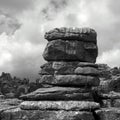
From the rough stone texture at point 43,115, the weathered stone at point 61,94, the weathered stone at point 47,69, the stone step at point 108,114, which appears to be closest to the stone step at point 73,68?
the weathered stone at point 47,69

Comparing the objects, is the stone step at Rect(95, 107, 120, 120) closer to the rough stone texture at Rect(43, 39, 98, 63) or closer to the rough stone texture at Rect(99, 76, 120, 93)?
the rough stone texture at Rect(43, 39, 98, 63)

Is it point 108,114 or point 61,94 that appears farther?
point 61,94

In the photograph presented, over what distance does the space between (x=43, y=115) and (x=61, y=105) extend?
7.08 feet

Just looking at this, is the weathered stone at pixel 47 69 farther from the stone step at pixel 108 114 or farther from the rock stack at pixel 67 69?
the stone step at pixel 108 114

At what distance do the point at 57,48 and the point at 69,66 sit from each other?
104 inches

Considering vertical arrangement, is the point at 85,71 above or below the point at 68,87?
above

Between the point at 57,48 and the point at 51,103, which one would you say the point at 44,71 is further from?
the point at 51,103

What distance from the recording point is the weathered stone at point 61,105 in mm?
25984

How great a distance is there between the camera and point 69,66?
1195 inches

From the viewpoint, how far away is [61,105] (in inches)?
1038

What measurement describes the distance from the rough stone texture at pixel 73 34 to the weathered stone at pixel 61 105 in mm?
8403

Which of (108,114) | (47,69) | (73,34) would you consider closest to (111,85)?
(47,69)

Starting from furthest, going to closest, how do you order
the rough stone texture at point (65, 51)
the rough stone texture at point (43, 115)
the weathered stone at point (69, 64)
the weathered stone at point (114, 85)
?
the weathered stone at point (114, 85) < the rough stone texture at point (65, 51) < the weathered stone at point (69, 64) < the rough stone texture at point (43, 115)

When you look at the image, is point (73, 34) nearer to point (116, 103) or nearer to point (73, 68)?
point (73, 68)
